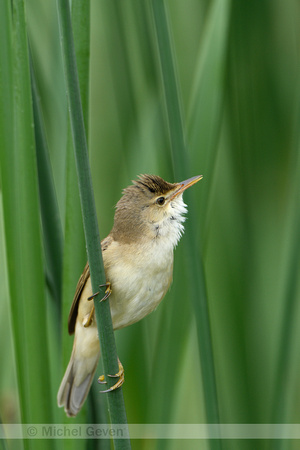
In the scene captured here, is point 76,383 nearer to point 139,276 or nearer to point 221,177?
point 139,276

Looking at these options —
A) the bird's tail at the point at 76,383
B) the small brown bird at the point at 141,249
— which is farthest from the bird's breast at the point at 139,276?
the bird's tail at the point at 76,383

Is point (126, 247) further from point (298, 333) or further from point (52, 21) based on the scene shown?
point (52, 21)

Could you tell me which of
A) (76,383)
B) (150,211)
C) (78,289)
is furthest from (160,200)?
(76,383)

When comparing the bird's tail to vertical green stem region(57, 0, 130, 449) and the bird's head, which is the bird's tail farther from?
→ vertical green stem region(57, 0, 130, 449)

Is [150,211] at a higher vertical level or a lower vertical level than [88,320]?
higher

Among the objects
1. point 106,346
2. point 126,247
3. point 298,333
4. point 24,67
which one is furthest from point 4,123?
point 298,333

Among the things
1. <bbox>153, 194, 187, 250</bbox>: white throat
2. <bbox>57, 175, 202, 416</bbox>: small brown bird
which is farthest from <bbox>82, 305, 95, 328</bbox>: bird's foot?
<bbox>153, 194, 187, 250</bbox>: white throat
